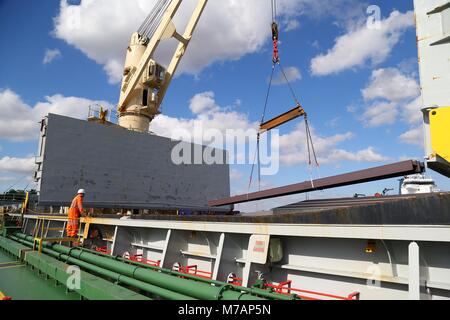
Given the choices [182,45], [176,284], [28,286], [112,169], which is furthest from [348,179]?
[182,45]

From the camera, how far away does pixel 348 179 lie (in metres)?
5.74

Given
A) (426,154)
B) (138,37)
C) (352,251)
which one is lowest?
(352,251)

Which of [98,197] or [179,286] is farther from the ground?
[98,197]

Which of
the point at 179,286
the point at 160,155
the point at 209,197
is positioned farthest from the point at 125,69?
the point at 179,286

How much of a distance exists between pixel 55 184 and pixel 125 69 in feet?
36.2

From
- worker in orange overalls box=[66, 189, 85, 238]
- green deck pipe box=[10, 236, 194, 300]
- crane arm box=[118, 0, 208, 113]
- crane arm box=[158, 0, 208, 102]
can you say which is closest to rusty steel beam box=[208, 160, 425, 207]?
green deck pipe box=[10, 236, 194, 300]

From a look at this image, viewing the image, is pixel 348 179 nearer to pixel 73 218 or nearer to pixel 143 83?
pixel 73 218

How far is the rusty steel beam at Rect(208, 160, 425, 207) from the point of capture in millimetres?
4741

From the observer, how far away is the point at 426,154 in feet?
13.7

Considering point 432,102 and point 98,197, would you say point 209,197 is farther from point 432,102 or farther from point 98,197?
point 432,102

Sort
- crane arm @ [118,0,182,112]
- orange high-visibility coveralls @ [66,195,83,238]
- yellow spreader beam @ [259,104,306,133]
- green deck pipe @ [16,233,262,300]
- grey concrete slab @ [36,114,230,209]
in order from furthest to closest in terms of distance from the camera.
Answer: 1. crane arm @ [118,0,182,112]
2. grey concrete slab @ [36,114,230,209]
3. yellow spreader beam @ [259,104,306,133]
4. orange high-visibility coveralls @ [66,195,83,238]
5. green deck pipe @ [16,233,262,300]

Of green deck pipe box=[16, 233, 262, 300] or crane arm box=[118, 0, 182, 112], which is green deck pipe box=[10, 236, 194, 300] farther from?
crane arm box=[118, 0, 182, 112]

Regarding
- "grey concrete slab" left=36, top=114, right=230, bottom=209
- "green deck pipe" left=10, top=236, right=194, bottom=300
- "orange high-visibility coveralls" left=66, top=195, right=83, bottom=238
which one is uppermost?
"grey concrete slab" left=36, top=114, right=230, bottom=209

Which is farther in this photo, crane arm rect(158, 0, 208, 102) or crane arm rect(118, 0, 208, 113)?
crane arm rect(158, 0, 208, 102)
